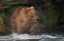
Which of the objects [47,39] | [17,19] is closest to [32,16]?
[17,19]

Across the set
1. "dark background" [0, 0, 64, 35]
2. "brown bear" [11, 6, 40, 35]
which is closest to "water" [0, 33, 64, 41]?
"brown bear" [11, 6, 40, 35]

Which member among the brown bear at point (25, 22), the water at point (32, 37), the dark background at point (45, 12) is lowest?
the water at point (32, 37)

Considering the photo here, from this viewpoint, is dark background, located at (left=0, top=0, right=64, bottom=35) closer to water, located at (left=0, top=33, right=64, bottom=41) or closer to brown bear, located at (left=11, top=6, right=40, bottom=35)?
brown bear, located at (left=11, top=6, right=40, bottom=35)

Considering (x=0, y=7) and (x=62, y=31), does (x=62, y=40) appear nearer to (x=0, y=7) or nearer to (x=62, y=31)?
(x=62, y=31)

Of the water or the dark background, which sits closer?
the water

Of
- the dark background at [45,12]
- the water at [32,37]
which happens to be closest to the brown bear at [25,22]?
the water at [32,37]

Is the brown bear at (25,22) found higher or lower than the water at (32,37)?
higher

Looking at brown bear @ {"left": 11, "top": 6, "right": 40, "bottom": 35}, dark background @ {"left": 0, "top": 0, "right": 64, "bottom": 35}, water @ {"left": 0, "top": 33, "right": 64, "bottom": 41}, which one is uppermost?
dark background @ {"left": 0, "top": 0, "right": 64, "bottom": 35}

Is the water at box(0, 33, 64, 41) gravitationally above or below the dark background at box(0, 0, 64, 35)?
below

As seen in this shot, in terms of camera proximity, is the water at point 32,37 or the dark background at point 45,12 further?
the dark background at point 45,12

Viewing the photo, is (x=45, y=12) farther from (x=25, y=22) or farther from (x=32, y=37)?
(x=32, y=37)

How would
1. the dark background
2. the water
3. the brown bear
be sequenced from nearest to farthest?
1. the water
2. the brown bear
3. the dark background

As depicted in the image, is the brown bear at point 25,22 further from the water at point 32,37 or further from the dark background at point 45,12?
the dark background at point 45,12

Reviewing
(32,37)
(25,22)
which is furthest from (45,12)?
(32,37)
